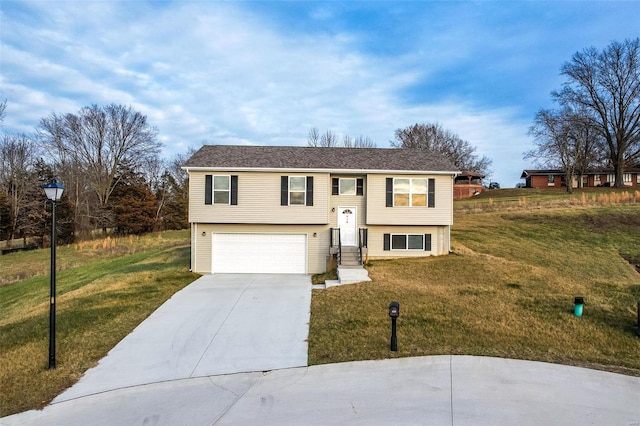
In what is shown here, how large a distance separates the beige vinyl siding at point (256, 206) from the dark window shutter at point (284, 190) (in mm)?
132

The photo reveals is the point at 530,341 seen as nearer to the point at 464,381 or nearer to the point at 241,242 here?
the point at 464,381

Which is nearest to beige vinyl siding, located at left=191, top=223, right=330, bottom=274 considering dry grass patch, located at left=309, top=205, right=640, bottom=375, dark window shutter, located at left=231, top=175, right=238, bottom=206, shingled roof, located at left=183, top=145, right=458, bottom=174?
dark window shutter, located at left=231, top=175, right=238, bottom=206

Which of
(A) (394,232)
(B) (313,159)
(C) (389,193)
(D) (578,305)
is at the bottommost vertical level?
(D) (578,305)

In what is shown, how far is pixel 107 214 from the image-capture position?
3694 centimetres

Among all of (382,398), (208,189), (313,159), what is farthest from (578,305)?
(208,189)

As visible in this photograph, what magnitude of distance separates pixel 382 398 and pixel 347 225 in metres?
11.8

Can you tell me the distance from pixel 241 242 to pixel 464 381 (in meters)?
12.0

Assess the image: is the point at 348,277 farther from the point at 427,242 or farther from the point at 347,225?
the point at 427,242

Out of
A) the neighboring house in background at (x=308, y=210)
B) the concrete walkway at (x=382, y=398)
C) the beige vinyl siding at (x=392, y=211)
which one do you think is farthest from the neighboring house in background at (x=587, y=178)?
the concrete walkway at (x=382, y=398)

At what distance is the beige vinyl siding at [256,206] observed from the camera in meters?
15.9

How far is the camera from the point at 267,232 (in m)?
16.3

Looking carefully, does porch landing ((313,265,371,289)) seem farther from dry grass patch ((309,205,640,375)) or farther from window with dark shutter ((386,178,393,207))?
window with dark shutter ((386,178,393,207))

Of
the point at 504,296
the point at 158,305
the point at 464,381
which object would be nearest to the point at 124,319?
the point at 158,305

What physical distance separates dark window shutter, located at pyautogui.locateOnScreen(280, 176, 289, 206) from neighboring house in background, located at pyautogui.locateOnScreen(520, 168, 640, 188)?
2047 inches
